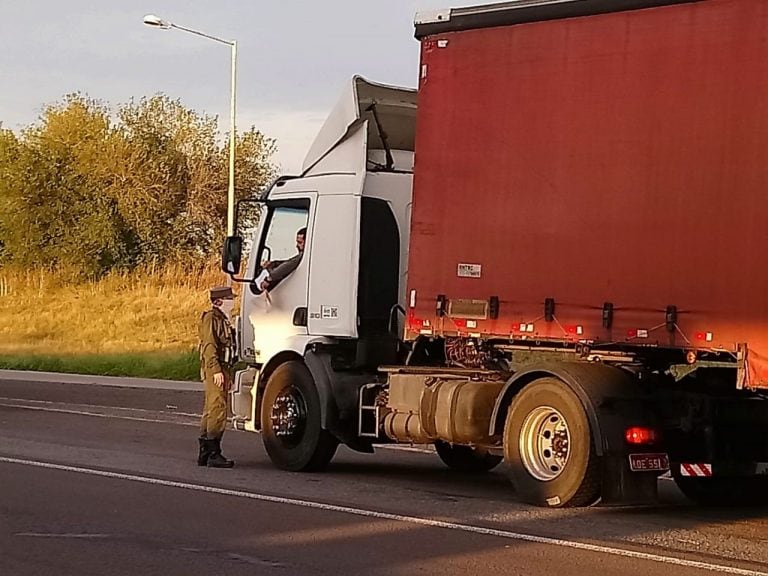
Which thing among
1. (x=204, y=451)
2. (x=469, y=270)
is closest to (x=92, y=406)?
(x=204, y=451)

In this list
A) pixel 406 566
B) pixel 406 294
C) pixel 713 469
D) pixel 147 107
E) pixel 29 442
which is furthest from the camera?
pixel 147 107

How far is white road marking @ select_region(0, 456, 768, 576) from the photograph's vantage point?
883cm

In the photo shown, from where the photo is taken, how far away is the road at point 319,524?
8711mm

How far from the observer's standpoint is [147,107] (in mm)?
53938

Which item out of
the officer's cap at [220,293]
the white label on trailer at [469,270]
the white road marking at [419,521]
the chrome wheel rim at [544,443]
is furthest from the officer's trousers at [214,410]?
the chrome wheel rim at [544,443]

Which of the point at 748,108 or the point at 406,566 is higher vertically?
the point at 748,108

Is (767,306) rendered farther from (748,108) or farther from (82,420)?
(82,420)

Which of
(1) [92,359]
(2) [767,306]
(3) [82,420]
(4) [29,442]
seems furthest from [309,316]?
(1) [92,359]

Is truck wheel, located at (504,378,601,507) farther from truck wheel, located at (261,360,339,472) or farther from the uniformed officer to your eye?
the uniformed officer

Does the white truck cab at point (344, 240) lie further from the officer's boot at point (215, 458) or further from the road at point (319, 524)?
the road at point (319, 524)

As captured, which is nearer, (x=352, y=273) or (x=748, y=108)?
(x=748, y=108)

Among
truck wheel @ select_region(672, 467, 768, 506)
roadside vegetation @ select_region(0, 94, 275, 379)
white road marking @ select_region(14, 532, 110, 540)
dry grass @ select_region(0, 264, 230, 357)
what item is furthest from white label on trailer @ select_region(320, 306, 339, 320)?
roadside vegetation @ select_region(0, 94, 275, 379)

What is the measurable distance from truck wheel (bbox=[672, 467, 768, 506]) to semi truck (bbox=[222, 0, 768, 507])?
19 mm

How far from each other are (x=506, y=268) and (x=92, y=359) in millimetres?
25294
